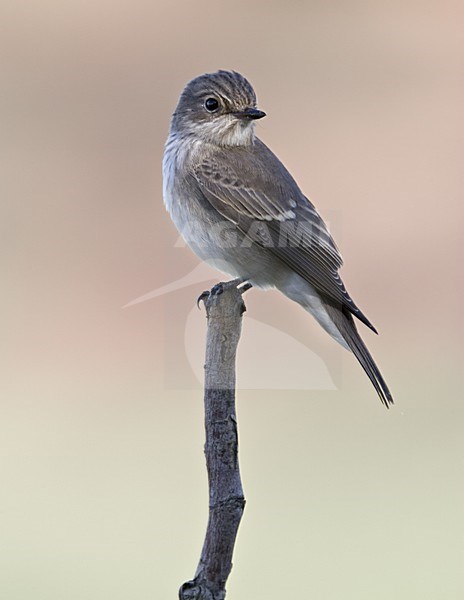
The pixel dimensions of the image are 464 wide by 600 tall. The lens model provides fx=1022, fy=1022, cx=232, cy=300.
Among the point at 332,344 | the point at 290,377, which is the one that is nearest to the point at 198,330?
the point at 332,344

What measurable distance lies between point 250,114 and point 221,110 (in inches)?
6.7

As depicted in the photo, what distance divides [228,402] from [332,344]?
229 cm

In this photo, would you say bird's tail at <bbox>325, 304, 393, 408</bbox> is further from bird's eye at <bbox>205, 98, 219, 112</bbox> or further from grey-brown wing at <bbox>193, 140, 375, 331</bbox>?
bird's eye at <bbox>205, 98, 219, 112</bbox>

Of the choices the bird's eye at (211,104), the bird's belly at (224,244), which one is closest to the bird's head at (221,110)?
the bird's eye at (211,104)

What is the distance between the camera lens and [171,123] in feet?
16.3

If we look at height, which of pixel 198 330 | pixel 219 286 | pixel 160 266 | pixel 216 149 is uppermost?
pixel 160 266

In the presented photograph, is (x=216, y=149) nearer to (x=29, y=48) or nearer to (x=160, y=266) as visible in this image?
(x=160, y=266)

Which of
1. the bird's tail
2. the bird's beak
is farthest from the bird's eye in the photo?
the bird's tail

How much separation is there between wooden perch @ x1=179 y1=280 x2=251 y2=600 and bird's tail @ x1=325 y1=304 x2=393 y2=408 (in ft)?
2.21

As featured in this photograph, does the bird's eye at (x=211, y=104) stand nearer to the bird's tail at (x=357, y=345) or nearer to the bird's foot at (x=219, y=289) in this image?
the bird's foot at (x=219, y=289)

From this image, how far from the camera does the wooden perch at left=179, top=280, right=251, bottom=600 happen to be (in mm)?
3150

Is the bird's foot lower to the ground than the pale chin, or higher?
lower

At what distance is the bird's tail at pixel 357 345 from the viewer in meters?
3.92

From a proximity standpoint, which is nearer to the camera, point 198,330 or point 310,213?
point 310,213
